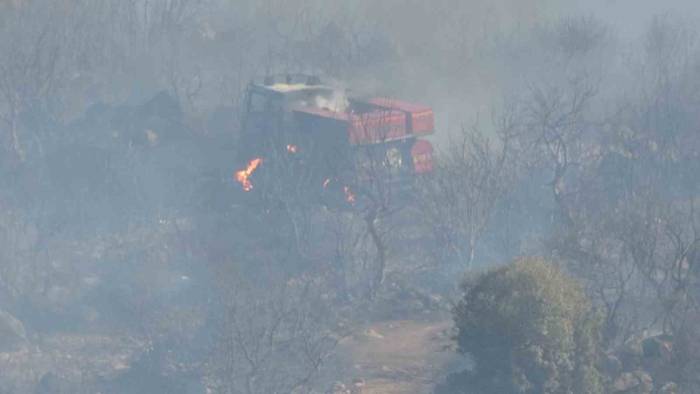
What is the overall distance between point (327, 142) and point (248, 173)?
2.48 metres

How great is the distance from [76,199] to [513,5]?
25.1m

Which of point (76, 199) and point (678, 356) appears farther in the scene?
point (76, 199)

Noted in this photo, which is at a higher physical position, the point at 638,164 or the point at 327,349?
the point at 638,164

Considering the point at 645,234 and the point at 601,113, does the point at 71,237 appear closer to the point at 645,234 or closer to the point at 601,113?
the point at 645,234

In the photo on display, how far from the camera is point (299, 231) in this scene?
20.2 m

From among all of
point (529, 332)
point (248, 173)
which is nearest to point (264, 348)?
point (529, 332)

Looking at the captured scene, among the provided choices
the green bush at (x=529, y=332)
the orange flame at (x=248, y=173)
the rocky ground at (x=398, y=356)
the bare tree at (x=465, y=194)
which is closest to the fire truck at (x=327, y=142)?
the orange flame at (x=248, y=173)

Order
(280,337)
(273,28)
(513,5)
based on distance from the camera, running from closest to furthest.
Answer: (280,337) → (273,28) → (513,5)

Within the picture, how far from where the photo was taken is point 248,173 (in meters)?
20.8

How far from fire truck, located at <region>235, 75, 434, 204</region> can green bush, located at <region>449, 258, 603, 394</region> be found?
7581 mm

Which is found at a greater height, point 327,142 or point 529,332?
point 327,142

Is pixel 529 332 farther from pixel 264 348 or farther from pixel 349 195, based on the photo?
pixel 349 195

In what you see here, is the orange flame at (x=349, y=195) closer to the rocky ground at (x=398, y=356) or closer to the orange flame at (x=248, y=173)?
the orange flame at (x=248, y=173)

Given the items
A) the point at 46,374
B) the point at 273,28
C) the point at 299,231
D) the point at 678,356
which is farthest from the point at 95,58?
the point at 678,356
